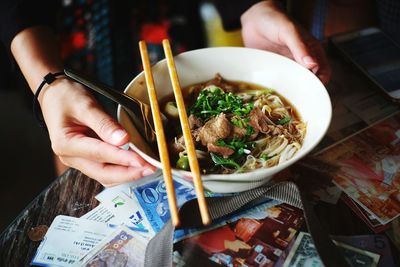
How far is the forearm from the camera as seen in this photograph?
1.48 m

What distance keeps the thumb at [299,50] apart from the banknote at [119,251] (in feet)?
2.58

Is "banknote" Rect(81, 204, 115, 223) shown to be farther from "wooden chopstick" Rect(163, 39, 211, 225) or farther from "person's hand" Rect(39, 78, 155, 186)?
"wooden chopstick" Rect(163, 39, 211, 225)

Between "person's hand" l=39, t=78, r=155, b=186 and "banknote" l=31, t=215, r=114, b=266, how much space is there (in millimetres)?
145

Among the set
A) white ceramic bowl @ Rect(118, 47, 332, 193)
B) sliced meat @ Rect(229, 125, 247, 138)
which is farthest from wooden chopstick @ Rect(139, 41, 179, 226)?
sliced meat @ Rect(229, 125, 247, 138)

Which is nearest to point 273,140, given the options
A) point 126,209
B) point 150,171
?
point 150,171

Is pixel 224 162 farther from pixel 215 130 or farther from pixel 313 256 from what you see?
pixel 313 256

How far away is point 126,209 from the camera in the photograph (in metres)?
1.21

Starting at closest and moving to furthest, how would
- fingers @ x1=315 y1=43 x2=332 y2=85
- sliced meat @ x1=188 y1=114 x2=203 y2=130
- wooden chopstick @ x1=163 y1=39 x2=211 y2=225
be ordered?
wooden chopstick @ x1=163 y1=39 x2=211 y2=225 < sliced meat @ x1=188 y1=114 x2=203 y2=130 < fingers @ x1=315 y1=43 x2=332 y2=85

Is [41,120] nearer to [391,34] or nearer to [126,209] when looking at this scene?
[126,209]

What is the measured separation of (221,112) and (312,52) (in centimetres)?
46

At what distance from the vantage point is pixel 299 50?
1345mm

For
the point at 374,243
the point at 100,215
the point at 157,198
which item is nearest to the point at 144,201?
the point at 157,198

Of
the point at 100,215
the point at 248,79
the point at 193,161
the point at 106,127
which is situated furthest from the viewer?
the point at 248,79

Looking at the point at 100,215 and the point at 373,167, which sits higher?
the point at 100,215
